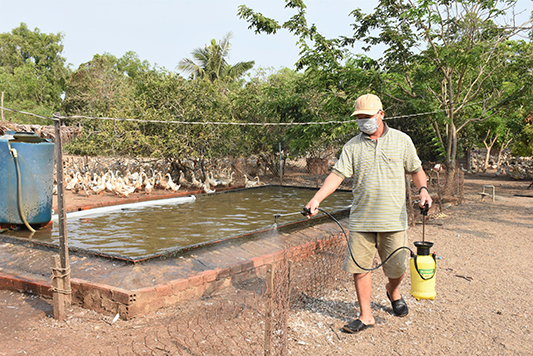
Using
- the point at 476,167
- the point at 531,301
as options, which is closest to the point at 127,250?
the point at 531,301

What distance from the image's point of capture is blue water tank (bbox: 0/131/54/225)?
657 centimetres

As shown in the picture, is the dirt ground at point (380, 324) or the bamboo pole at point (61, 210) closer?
the dirt ground at point (380, 324)

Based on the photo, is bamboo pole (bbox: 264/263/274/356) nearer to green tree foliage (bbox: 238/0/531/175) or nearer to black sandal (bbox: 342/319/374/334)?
black sandal (bbox: 342/319/374/334)

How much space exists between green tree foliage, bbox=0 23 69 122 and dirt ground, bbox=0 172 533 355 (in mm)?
34168

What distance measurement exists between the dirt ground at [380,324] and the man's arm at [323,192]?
44.2 inches

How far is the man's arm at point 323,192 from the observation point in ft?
9.82

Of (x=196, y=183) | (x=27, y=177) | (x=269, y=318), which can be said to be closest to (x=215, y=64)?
(x=196, y=183)

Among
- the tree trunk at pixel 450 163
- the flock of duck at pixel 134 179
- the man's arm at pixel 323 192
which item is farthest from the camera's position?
the flock of duck at pixel 134 179

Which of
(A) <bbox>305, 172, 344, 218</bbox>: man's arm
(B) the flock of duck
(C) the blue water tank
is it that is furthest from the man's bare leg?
(B) the flock of duck

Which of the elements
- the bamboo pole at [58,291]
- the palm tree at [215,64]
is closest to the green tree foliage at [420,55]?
the bamboo pole at [58,291]

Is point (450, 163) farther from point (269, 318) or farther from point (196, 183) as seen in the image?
point (269, 318)

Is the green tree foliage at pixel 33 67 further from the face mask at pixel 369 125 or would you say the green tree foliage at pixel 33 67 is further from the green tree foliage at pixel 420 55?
the face mask at pixel 369 125

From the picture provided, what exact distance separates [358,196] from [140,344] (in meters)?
2.12

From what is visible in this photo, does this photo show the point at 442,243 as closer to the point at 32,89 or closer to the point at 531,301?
the point at 531,301
